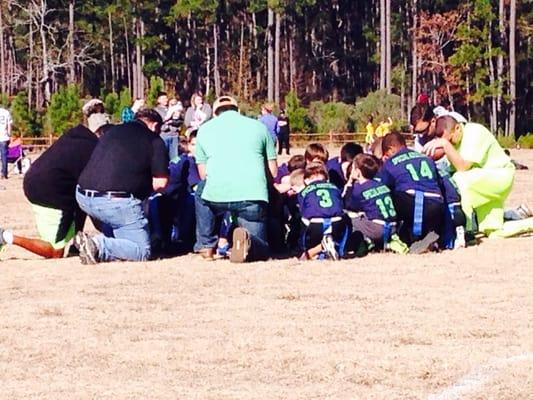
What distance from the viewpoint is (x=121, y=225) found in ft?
33.3

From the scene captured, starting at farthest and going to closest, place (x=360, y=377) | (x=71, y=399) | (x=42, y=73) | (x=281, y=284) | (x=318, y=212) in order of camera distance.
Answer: (x=42, y=73)
(x=318, y=212)
(x=281, y=284)
(x=360, y=377)
(x=71, y=399)

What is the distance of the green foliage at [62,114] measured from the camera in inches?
1949

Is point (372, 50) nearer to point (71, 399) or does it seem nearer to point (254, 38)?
point (254, 38)

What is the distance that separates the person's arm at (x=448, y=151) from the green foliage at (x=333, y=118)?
40270 mm

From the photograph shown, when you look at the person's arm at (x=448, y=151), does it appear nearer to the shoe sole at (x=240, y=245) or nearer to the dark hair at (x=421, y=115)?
the dark hair at (x=421, y=115)

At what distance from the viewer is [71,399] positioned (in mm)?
5402

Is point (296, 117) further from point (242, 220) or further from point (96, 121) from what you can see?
point (242, 220)

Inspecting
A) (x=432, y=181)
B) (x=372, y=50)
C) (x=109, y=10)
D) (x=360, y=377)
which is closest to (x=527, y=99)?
(x=372, y=50)

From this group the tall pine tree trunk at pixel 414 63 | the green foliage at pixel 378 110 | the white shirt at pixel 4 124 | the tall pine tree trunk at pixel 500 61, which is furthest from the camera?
the tall pine tree trunk at pixel 414 63

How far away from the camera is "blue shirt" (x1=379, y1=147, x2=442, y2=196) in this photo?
408 inches

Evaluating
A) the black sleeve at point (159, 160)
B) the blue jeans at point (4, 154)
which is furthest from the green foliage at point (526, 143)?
the black sleeve at point (159, 160)

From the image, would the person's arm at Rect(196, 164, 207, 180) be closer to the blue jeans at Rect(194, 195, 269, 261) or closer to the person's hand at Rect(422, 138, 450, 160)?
the blue jeans at Rect(194, 195, 269, 261)

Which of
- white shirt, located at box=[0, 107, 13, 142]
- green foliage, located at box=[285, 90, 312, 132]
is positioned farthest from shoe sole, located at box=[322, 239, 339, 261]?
green foliage, located at box=[285, 90, 312, 132]

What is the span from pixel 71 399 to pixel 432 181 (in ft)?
18.3
